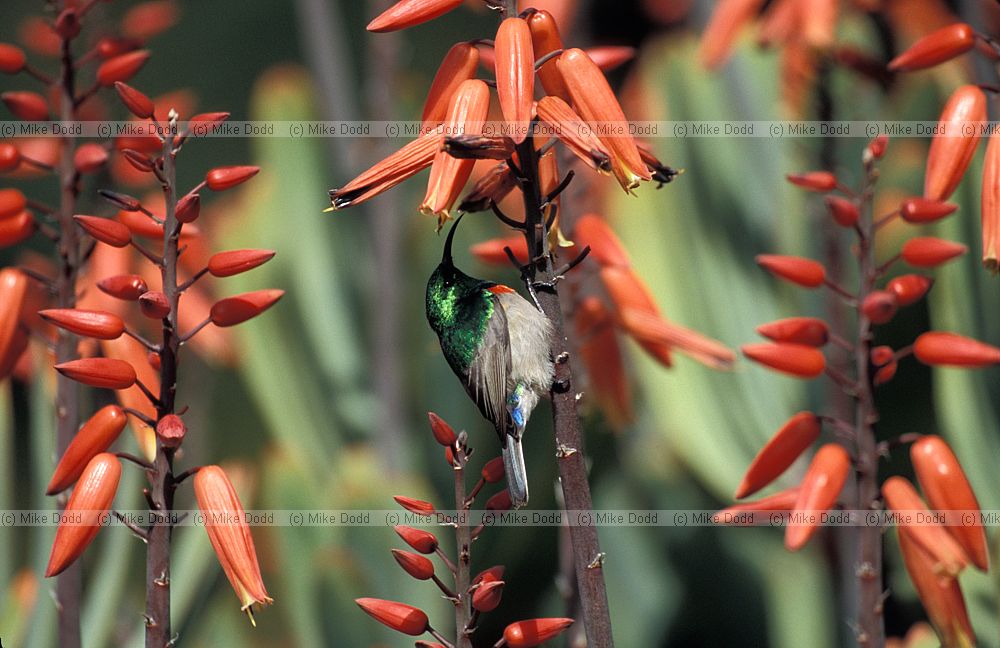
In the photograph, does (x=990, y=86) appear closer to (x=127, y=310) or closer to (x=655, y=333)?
(x=655, y=333)

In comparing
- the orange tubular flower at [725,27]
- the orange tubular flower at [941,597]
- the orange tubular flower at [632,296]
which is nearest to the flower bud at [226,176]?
the orange tubular flower at [632,296]

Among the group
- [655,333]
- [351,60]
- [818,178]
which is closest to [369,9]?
[351,60]

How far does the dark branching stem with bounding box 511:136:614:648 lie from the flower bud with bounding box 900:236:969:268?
10.4 inches

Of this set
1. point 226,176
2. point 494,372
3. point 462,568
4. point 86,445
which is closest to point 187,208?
point 226,176

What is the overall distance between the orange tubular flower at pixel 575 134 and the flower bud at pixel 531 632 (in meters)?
0.25

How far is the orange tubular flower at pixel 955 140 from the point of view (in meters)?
0.74

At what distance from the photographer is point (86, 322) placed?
25.7 inches

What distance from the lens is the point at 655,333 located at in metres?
0.94

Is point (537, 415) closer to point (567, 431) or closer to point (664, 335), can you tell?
point (664, 335)

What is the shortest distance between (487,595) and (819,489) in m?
0.23

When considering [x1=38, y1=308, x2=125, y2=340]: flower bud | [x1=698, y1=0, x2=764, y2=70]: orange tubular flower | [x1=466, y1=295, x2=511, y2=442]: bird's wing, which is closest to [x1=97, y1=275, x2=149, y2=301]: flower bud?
[x1=38, y1=308, x2=125, y2=340]: flower bud

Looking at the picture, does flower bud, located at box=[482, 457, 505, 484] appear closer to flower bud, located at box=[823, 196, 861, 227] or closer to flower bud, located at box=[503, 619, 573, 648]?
flower bud, located at box=[503, 619, 573, 648]

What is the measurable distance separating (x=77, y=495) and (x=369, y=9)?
5.48ft

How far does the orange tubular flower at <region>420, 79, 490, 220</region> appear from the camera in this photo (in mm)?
A: 634
